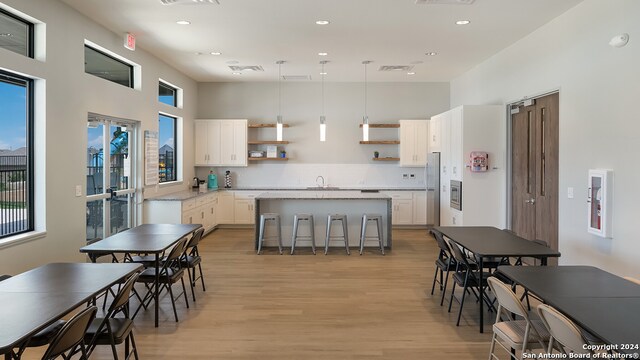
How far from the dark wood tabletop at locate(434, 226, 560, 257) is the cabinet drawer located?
4251 millimetres

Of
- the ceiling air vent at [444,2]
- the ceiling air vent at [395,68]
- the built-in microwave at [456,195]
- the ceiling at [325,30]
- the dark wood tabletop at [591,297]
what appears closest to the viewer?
the dark wood tabletop at [591,297]

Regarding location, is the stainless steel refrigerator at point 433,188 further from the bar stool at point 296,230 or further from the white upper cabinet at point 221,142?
the white upper cabinet at point 221,142

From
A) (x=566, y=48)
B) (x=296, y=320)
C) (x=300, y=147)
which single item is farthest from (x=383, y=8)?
(x=300, y=147)

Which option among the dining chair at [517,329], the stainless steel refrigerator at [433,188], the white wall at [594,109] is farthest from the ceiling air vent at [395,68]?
the dining chair at [517,329]

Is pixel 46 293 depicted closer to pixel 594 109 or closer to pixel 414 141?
pixel 594 109

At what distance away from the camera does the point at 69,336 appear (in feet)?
7.30

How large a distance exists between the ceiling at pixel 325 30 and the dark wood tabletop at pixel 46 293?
3019mm

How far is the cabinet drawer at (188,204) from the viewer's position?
23.3 feet

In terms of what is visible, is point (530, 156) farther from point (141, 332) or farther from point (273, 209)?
point (141, 332)

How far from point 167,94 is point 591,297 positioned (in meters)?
7.72

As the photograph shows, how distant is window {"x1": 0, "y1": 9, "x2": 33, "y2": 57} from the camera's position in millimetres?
4062

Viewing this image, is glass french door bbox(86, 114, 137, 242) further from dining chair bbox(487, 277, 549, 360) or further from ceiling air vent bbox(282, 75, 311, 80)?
dining chair bbox(487, 277, 549, 360)

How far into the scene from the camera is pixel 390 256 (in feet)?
21.8

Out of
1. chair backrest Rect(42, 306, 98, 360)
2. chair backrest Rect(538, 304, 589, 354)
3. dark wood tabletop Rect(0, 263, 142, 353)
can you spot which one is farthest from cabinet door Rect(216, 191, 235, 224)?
chair backrest Rect(538, 304, 589, 354)
